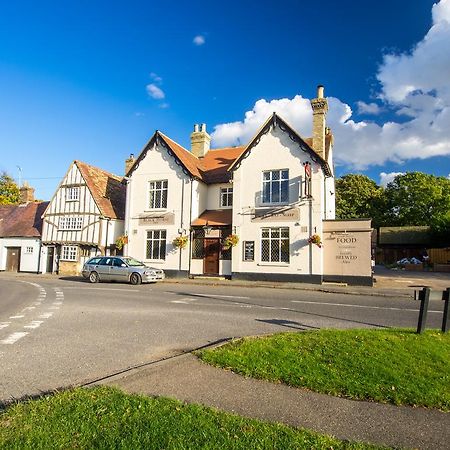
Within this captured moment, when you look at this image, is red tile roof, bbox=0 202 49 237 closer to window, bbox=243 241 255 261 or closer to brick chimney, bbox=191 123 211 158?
brick chimney, bbox=191 123 211 158

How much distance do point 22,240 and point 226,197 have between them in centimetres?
1890

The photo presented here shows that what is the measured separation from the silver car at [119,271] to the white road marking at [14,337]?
1262 cm

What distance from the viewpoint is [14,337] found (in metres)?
7.96

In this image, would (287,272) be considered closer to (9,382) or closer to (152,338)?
(152,338)

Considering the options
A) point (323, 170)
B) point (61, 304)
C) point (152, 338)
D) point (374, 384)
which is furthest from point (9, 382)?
point (323, 170)

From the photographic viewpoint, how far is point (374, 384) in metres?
4.98

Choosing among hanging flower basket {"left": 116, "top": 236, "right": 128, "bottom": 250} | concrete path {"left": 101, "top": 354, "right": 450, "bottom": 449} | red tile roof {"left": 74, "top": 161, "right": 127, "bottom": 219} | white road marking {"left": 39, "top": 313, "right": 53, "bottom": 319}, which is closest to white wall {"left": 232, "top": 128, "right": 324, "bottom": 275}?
hanging flower basket {"left": 116, "top": 236, "right": 128, "bottom": 250}

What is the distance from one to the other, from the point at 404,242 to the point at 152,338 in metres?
50.7

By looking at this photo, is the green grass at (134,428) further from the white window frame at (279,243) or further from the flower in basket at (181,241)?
the flower in basket at (181,241)

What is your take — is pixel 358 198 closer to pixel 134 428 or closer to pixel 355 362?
pixel 355 362

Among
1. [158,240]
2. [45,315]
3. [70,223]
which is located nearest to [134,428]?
[45,315]

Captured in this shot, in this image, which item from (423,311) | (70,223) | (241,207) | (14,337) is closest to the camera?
(423,311)

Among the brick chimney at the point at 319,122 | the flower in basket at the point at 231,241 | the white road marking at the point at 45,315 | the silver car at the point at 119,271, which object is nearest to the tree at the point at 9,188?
the silver car at the point at 119,271

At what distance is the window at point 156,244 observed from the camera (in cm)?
2608
